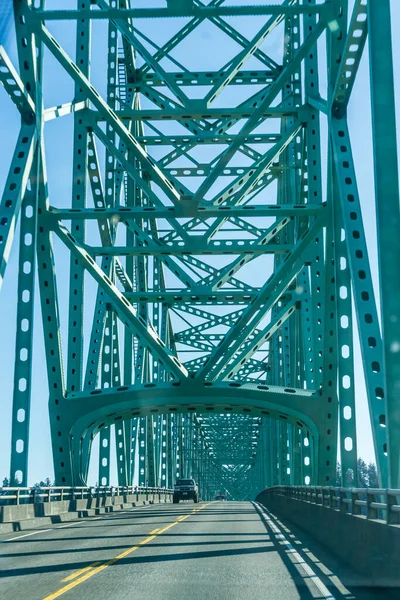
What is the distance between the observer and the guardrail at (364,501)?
34.6ft

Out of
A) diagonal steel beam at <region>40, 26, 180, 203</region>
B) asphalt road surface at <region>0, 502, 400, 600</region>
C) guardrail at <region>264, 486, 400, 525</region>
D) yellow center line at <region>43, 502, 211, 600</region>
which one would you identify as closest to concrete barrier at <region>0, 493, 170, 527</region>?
asphalt road surface at <region>0, 502, 400, 600</region>

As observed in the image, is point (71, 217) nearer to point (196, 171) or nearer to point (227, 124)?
point (227, 124)

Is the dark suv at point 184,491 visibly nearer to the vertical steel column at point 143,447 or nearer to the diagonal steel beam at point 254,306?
the vertical steel column at point 143,447

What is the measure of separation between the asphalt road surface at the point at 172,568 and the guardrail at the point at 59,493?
3.21m

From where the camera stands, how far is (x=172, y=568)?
1195 cm

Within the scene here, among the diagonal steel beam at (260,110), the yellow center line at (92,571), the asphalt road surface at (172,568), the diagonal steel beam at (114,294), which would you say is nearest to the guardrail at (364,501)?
the asphalt road surface at (172,568)

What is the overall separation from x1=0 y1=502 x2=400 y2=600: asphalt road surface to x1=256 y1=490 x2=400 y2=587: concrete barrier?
22cm

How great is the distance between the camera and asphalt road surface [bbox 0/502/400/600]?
382 inches

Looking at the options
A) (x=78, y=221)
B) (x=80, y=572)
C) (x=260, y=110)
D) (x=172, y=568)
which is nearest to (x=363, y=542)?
(x=172, y=568)

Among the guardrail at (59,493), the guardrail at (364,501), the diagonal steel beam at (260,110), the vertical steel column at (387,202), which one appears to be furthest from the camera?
the diagonal steel beam at (260,110)

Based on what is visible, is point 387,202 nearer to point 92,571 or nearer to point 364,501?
point 364,501

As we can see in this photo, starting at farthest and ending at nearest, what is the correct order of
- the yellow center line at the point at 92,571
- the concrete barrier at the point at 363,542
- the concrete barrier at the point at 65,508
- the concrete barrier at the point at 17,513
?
the concrete barrier at the point at 65,508 → the concrete barrier at the point at 17,513 → the concrete barrier at the point at 363,542 → the yellow center line at the point at 92,571

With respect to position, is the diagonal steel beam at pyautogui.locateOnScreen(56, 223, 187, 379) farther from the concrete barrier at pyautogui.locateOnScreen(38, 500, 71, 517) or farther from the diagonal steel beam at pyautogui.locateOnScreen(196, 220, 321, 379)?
the concrete barrier at pyautogui.locateOnScreen(38, 500, 71, 517)

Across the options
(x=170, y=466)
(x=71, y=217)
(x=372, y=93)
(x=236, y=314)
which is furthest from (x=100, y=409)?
(x=170, y=466)
